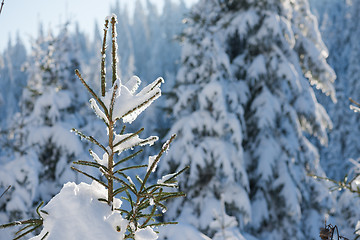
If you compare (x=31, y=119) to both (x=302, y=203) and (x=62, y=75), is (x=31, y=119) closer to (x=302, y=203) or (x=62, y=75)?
(x=62, y=75)

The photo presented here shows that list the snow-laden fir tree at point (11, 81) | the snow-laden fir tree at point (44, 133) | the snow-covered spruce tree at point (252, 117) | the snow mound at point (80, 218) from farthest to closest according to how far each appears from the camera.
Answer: the snow-laden fir tree at point (11, 81) → the snow-laden fir tree at point (44, 133) → the snow-covered spruce tree at point (252, 117) → the snow mound at point (80, 218)

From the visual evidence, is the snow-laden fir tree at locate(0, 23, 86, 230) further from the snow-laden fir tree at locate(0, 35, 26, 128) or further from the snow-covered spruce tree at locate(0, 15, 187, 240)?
the snow-laden fir tree at locate(0, 35, 26, 128)

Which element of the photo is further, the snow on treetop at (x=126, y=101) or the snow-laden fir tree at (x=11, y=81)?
the snow-laden fir tree at (x=11, y=81)

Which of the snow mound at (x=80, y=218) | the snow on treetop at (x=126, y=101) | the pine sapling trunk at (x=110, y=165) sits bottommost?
the snow mound at (x=80, y=218)

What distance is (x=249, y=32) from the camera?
320 inches

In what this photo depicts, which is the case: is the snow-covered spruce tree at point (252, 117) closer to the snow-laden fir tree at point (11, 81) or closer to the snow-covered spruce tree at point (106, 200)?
the snow-covered spruce tree at point (106, 200)

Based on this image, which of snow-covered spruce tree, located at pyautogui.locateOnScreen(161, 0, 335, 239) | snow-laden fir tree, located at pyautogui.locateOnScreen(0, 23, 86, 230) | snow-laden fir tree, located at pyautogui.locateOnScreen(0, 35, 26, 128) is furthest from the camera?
snow-laden fir tree, located at pyautogui.locateOnScreen(0, 35, 26, 128)

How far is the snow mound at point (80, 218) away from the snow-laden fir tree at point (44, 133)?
6886mm

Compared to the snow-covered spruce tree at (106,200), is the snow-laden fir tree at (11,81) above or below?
above

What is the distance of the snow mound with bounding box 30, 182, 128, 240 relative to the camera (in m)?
1.06

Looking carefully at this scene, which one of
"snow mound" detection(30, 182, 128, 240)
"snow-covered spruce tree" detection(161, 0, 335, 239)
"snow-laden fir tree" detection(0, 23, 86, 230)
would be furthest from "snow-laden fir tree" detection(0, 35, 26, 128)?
"snow mound" detection(30, 182, 128, 240)

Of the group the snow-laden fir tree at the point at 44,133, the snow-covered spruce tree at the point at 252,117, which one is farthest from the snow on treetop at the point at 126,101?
the snow-laden fir tree at the point at 44,133

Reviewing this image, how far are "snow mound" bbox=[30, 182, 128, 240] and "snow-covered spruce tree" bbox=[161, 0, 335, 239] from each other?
5.90 m

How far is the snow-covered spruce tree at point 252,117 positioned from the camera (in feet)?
23.2
